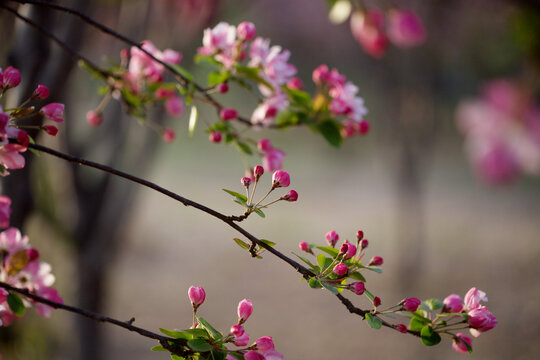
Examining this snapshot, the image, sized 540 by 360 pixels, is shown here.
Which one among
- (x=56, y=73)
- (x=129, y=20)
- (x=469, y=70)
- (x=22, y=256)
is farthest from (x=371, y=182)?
(x=22, y=256)

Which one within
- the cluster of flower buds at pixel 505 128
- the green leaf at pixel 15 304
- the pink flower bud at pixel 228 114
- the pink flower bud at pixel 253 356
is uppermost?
the cluster of flower buds at pixel 505 128

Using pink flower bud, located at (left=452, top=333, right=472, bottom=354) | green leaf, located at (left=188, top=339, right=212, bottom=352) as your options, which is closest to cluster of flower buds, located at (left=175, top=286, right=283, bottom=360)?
green leaf, located at (left=188, top=339, right=212, bottom=352)

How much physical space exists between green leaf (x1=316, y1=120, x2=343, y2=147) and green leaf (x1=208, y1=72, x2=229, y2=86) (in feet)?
0.56

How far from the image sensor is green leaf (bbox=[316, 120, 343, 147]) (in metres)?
0.93

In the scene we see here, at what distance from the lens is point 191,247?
17.6 ft

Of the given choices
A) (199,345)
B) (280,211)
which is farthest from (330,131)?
(280,211)

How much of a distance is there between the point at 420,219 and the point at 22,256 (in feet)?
12.5

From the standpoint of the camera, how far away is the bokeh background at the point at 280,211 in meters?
2.27

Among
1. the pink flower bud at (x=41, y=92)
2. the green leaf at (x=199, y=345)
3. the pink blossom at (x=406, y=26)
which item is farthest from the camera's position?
the pink blossom at (x=406, y=26)

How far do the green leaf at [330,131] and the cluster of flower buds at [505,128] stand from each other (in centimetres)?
321

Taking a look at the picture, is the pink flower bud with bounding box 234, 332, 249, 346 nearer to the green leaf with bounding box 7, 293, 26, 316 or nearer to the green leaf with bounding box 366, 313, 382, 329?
the green leaf with bounding box 366, 313, 382, 329

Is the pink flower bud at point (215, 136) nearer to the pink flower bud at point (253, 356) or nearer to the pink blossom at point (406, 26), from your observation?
the pink flower bud at point (253, 356)

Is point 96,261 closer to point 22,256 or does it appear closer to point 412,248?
point 22,256

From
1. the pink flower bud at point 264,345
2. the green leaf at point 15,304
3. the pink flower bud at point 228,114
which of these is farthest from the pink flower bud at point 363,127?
the green leaf at point 15,304
